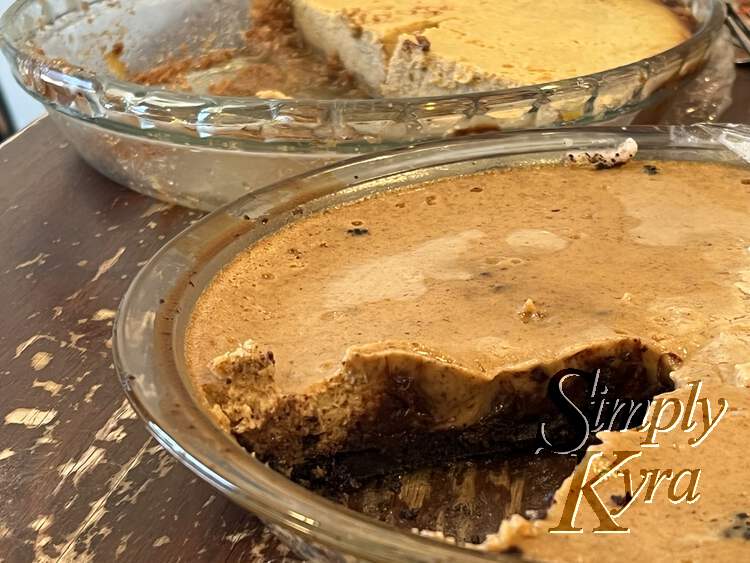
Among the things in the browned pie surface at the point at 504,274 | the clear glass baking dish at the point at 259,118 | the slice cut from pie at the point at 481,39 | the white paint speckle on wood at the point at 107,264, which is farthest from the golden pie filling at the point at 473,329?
the slice cut from pie at the point at 481,39

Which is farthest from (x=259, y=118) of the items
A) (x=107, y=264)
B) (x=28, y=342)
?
(x=28, y=342)

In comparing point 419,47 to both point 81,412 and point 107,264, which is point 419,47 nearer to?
point 107,264

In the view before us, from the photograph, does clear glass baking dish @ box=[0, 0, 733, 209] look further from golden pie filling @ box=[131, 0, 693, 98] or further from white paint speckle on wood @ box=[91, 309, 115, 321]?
white paint speckle on wood @ box=[91, 309, 115, 321]

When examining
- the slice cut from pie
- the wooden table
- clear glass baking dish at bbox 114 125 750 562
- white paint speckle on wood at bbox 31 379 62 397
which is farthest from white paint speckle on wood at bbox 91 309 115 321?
the slice cut from pie

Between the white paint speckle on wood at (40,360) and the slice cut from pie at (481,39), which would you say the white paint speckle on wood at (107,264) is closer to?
the white paint speckle on wood at (40,360)

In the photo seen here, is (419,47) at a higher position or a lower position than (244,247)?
lower

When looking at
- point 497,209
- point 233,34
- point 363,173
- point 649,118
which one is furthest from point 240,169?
point 233,34
